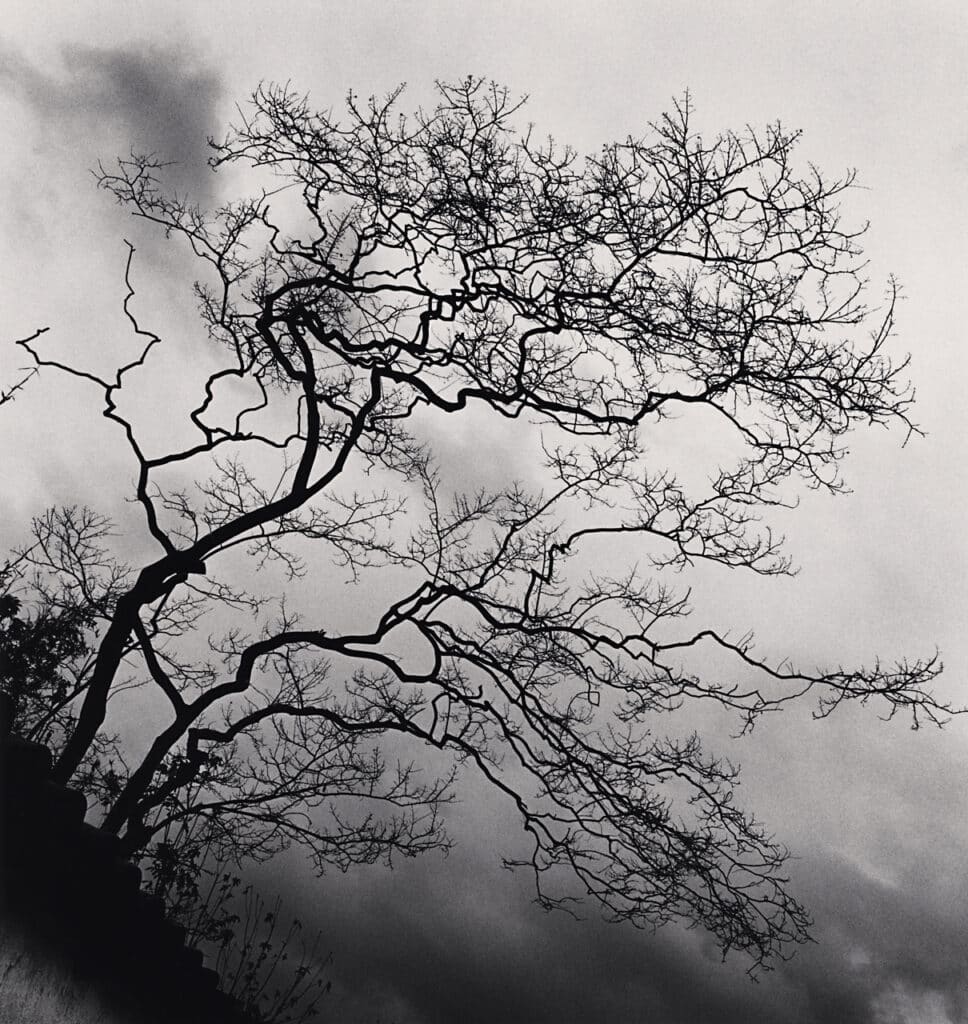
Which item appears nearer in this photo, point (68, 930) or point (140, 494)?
point (68, 930)

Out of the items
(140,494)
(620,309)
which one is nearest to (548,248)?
(620,309)

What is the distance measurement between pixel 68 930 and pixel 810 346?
691cm

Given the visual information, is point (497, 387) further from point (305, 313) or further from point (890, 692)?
point (890, 692)

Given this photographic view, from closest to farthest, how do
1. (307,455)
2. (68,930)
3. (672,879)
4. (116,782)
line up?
1. (68,930)
2. (672,879)
3. (307,455)
4. (116,782)

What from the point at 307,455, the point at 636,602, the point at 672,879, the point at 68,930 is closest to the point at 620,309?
the point at 636,602

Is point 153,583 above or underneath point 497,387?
underneath

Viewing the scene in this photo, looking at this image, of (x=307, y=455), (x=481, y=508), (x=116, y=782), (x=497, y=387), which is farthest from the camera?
(x=116, y=782)

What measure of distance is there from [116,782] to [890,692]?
869 cm

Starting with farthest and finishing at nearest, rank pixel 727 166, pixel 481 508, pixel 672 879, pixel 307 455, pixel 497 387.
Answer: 1. pixel 481 508
2. pixel 307 455
3. pixel 497 387
4. pixel 672 879
5. pixel 727 166

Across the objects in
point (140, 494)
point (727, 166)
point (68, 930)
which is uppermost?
point (727, 166)

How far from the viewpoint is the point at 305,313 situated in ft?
29.9

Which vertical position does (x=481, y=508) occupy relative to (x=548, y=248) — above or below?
below

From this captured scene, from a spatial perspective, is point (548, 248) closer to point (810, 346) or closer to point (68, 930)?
point (810, 346)

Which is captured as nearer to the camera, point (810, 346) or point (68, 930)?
point (68, 930)
